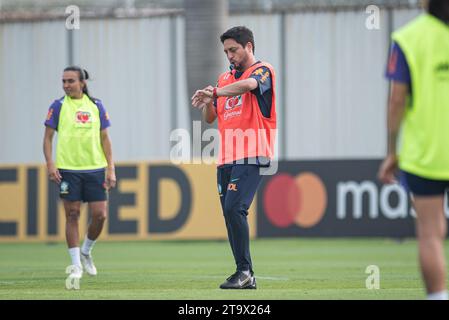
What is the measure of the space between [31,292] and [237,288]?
1944mm

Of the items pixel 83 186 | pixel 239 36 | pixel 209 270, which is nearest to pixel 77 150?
pixel 83 186

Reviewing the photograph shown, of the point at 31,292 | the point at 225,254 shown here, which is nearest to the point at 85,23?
the point at 225,254

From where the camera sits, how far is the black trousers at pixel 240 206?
10.3 metres

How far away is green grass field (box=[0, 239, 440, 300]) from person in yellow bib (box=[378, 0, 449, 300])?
2406mm

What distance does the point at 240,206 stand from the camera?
34.0 ft

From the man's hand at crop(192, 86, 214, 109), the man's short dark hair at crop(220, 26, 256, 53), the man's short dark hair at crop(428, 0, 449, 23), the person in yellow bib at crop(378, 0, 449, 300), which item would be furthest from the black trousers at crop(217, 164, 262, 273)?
the man's short dark hair at crop(428, 0, 449, 23)

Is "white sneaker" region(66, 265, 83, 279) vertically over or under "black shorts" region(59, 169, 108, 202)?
under

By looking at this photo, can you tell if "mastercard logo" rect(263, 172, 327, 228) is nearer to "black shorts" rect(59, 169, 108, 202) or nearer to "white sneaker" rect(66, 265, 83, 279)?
"black shorts" rect(59, 169, 108, 202)

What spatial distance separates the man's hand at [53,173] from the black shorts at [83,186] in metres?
0.06

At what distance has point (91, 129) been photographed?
12.8 m

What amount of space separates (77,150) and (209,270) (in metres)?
2.62

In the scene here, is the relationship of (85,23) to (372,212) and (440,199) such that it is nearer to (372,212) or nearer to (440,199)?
(372,212)

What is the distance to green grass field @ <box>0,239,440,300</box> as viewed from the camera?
9.96 meters

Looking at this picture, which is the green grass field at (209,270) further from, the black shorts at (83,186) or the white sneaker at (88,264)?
the black shorts at (83,186)
